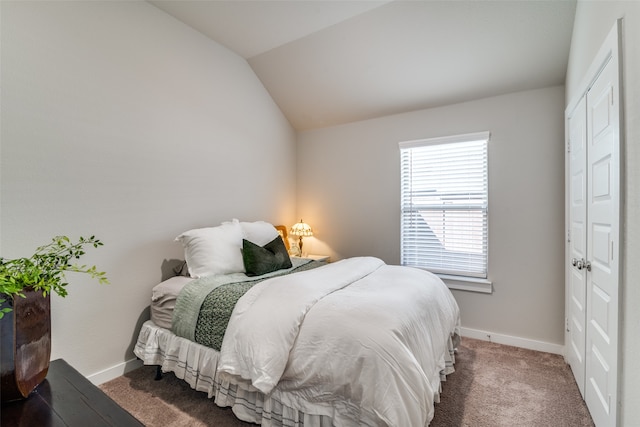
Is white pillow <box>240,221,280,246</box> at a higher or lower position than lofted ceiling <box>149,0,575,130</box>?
lower

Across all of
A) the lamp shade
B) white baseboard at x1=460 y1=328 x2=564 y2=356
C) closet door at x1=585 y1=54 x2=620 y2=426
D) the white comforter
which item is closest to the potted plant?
the white comforter

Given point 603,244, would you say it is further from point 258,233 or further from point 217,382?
point 258,233

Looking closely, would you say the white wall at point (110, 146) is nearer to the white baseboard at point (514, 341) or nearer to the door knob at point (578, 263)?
the white baseboard at point (514, 341)

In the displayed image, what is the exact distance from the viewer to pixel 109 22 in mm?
2258

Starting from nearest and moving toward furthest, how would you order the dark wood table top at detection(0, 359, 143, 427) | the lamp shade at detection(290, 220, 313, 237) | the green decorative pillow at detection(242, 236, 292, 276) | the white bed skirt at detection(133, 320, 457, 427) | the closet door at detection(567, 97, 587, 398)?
the dark wood table top at detection(0, 359, 143, 427)
the white bed skirt at detection(133, 320, 457, 427)
the closet door at detection(567, 97, 587, 398)
the green decorative pillow at detection(242, 236, 292, 276)
the lamp shade at detection(290, 220, 313, 237)

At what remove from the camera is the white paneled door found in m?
1.42

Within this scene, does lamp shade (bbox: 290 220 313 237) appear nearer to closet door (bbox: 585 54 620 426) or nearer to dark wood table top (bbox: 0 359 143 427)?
closet door (bbox: 585 54 620 426)

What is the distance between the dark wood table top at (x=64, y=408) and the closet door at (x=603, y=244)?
6.69 feet

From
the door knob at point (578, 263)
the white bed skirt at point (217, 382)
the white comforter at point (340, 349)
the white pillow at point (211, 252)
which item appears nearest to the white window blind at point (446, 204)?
the door knob at point (578, 263)

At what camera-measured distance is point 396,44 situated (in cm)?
281

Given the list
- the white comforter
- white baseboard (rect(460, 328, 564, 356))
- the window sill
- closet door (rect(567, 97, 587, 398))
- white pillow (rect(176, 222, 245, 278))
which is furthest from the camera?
the window sill

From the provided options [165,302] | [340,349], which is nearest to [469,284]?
[340,349]

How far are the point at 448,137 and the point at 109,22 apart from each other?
3.18 meters

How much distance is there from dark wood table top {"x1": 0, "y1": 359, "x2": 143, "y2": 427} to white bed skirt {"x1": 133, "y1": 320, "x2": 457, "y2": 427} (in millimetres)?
748
